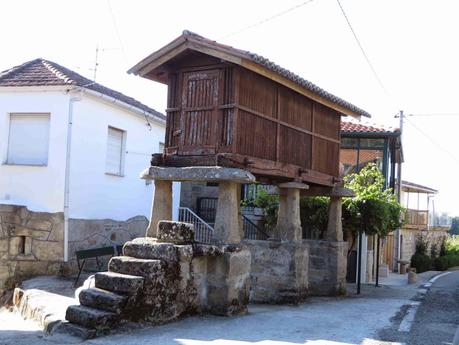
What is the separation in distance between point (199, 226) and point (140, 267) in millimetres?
8331

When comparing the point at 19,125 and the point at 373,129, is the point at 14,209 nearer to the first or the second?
the point at 19,125

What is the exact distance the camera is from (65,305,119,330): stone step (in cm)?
594

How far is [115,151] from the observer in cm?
1339

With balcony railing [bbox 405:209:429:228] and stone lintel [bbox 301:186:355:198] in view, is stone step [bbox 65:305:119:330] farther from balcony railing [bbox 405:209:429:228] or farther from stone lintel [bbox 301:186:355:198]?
balcony railing [bbox 405:209:429:228]

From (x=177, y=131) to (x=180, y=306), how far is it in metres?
2.86

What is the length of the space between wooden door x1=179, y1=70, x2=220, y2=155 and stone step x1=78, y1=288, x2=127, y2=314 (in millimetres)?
2792

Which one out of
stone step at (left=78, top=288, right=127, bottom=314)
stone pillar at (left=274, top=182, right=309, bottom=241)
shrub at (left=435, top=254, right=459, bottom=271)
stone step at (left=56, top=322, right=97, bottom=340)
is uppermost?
stone pillar at (left=274, top=182, right=309, bottom=241)

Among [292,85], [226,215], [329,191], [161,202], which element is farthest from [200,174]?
[329,191]

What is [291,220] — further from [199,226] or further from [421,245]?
[421,245]

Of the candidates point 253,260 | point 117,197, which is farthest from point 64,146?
point 253,260

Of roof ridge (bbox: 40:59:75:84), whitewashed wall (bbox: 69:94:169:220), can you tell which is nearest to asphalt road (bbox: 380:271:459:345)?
whitewashed wall (bbox: 69:94:169:220)

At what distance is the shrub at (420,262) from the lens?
24.7m

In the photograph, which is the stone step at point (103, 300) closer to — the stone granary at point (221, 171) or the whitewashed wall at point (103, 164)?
the stone granary at point (221, 171)

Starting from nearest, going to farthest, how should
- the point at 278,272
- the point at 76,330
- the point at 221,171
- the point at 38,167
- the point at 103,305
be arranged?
1. the point at 76,330
2. the point at 103,305
3. the point at 221,171
4. the point at 278,272
5. the point at 38,167
